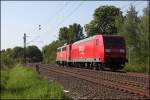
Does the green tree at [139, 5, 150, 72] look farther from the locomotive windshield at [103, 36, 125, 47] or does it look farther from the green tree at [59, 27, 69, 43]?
the green tree at [59, 27, 69, 43]

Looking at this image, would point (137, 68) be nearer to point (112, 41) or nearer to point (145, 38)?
point (145, 38)

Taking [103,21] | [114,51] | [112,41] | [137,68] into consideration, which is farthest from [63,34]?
[114,51]

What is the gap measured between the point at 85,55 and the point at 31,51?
4362 inches

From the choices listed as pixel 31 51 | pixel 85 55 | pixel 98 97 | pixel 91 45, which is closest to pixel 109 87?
pixel 98 97

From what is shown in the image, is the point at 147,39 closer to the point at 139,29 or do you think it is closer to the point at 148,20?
the point at 148,20

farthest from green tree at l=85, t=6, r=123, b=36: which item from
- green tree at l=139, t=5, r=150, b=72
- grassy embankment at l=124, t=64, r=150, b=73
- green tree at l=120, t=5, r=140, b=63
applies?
grassy embankment at l=124, t=64, r=150, b=73

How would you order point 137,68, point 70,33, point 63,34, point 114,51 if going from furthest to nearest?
point 63,34, point 70,33, point 137,68, point 114,51

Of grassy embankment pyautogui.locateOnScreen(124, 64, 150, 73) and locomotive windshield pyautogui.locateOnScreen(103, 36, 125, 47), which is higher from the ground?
locomotive windshield pyautogui.locateOnScreen(103, 36, 125, 47)

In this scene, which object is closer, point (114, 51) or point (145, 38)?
point (114, 51)

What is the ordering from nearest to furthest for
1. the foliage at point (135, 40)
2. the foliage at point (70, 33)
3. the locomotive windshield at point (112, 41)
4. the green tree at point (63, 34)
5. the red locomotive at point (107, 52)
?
the red locomotive at point (107, 52) → the locomotive windshield at point (112, 41) → the foliage at point (135, 40) → the foliage at point (70, 33) → the green tree at point (63, 34)

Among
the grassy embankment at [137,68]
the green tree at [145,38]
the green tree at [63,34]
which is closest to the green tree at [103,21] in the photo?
the green tree at [63,34]

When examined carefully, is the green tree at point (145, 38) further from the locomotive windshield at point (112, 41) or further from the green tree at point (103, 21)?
the green tree at point (103, 21)

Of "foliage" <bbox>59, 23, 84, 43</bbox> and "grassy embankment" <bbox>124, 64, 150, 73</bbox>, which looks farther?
"foliage" <bbox>59, 23, 84, 43</bbox>

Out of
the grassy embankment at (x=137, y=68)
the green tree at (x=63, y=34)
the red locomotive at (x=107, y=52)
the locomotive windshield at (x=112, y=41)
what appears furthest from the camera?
the green tree at (x=63, y=34)
